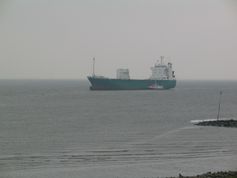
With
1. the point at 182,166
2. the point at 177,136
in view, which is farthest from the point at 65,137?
the point at 182,166

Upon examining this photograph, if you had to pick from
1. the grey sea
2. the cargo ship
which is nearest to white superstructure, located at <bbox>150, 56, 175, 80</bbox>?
Result: the cargo ship

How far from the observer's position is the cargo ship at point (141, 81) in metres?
111

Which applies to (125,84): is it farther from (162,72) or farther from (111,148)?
(111,148)

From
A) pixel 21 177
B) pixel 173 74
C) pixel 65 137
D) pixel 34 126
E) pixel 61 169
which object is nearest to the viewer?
pixel 21 177

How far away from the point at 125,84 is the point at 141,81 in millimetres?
4880

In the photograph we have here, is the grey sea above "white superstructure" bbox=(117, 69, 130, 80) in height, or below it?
below

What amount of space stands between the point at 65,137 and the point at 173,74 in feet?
282

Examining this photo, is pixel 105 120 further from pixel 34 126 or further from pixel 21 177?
pixel 21 177

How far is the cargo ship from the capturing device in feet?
363

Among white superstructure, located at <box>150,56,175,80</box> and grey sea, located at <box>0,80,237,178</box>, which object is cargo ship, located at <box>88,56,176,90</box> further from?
grey sea, located at <box>0,80,237,178</box>

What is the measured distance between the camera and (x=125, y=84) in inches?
4437

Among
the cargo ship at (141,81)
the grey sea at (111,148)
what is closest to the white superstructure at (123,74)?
the cargo ship at (141,81)

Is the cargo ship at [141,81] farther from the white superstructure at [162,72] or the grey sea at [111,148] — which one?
the grey sea at [111,148]

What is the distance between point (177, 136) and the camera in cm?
3497
